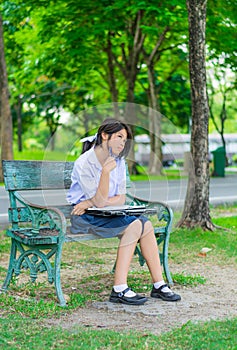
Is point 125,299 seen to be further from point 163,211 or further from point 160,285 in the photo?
point 163,211

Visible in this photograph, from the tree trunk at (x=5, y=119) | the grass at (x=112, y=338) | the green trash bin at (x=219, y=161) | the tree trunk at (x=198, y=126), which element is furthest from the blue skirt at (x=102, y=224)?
the green trash bin at (x=219, y=161)

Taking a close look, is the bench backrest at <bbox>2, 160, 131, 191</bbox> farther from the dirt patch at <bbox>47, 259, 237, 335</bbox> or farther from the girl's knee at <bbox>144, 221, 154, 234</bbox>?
the dirt patch at <bbox>47, 259, 237, 335</bbox>

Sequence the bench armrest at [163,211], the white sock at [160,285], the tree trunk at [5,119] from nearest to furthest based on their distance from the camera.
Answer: the white sock at [160,285], the bench armrest at [163,211], the tree trunk at [5,119]

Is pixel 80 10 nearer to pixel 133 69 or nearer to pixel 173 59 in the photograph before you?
pixel 133 69

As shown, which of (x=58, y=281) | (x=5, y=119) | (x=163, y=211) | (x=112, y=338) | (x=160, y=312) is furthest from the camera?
(x=5, y=119)

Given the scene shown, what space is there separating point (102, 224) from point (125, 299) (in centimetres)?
60

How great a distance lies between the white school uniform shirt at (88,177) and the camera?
16.8 feet

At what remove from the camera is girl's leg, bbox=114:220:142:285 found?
507cm

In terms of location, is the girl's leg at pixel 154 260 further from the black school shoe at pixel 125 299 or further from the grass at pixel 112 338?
the grass at pixel 112 338

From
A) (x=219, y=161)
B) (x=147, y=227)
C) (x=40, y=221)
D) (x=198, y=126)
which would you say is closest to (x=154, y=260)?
(x=147, y=227)

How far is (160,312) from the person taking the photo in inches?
190

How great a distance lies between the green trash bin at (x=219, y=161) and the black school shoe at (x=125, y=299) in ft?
79.2

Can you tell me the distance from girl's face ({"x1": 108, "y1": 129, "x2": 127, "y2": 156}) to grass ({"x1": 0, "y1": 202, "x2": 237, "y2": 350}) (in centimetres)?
83

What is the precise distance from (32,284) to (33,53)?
17.7 m
